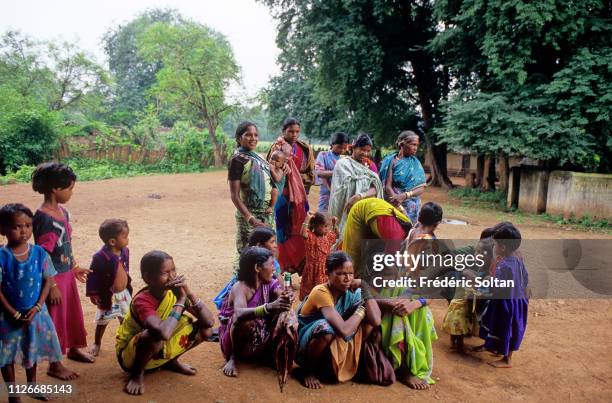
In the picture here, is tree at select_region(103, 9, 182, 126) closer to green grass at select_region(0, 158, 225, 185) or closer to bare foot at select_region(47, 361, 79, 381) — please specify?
green grass at select_region(0, 158, 225, 185)

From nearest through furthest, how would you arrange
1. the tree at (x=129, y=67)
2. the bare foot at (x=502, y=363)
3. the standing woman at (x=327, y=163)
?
the bare foot at (x=502, y=363) < the standing woman at (x=327, y=163) < the tree at (x=129, y=67)

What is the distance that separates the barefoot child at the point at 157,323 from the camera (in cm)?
280

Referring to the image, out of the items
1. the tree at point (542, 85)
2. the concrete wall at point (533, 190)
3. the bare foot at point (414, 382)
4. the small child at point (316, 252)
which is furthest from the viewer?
the concrete wall at point (533, 190)

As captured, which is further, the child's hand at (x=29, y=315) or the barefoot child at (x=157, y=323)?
the barefoot child at (x=157, y=323)

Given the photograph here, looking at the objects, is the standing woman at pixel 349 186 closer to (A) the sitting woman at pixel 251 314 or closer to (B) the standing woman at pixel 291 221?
(B) the standing woman at pixel 291 221

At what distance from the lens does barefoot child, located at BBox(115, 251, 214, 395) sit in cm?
280

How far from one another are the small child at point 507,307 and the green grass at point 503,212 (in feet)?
24.3

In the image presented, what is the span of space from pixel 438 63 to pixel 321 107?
8599 millimetres

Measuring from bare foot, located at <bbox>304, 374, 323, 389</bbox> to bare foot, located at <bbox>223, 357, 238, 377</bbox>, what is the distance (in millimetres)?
483

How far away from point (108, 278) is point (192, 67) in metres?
22.8

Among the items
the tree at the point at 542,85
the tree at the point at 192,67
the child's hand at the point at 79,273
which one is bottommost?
the child's hand at the point at 79,273

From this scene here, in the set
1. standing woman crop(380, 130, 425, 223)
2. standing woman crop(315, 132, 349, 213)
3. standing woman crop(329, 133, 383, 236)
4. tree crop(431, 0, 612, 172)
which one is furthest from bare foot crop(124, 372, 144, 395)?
tree crop(431, 0, 612, 172)

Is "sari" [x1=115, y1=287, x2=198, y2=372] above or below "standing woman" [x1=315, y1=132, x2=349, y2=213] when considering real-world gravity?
below

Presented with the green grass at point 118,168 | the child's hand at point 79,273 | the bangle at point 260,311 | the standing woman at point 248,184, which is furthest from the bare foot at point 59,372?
the green grass at point 118,168
